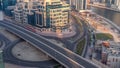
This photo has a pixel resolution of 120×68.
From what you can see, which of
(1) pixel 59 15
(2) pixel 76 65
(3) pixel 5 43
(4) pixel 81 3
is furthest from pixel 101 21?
(2) pixel 76 65

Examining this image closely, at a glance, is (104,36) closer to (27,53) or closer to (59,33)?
(59,33)

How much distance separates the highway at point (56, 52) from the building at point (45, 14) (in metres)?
3.39

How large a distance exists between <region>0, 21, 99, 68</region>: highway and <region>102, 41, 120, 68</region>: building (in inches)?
105

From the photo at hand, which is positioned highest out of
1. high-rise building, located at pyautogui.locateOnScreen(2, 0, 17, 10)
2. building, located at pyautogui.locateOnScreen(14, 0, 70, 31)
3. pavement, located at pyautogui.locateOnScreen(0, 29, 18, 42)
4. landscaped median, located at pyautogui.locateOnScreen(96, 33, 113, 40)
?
high-rise building, located at pyautogui.locateOnScreen(2, 0, 17, 10)

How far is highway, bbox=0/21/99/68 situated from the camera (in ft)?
64.5

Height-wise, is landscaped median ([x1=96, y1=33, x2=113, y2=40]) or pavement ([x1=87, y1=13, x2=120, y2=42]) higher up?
pavement ([x1=87, y1=13, x2=120, y2=42])

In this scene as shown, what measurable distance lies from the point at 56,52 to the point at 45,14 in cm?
1124

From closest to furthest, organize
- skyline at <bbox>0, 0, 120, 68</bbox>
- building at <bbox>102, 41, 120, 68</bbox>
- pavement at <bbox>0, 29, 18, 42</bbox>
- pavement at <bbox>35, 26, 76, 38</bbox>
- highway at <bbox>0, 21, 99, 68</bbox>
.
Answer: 1. highway at <bbox>0, 21, 99, 68</bbox>
2. building at <bbox>102, 41, 120, 68</bbox>
3. skyline at <bbox>0, 0, 120, 68</bbox>
4. pavement at <bbox>0, 29, 18, 42</bbox>
5. pavement at <bbox>35, 26, 76, 38</bbox>

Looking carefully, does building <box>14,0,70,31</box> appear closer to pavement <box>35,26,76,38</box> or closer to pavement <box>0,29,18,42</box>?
pavement <box>35,26,76,38</box>

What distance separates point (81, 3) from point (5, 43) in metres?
23.3

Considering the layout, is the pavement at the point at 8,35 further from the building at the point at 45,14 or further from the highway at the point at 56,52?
the building at the point at 45,14

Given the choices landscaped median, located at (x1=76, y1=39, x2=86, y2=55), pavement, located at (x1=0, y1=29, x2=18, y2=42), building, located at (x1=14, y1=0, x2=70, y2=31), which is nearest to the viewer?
landscaped median, located at (x1=76, y1=39, x2=86, y2=55)

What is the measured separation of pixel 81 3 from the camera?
47156mm

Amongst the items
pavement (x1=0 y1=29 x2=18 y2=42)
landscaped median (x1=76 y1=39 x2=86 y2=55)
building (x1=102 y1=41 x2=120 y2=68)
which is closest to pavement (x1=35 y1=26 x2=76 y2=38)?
landscaped median (x1=76 y1=39 x2=86 y2=55)
